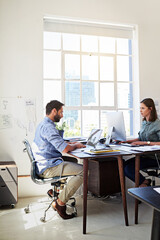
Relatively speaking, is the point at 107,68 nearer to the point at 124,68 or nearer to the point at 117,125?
the point at 124,68

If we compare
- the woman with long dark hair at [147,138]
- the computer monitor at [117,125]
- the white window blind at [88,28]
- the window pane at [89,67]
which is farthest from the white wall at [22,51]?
the woman with long dark hair at [147,138]

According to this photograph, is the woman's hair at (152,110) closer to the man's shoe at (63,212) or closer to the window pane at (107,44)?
the window pane at (107,44)

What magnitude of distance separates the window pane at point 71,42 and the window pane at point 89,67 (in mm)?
222

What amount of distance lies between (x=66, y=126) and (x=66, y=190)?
155 cm

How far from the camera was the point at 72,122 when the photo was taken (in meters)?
4.27

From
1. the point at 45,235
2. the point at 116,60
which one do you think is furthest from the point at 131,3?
the point at 45,235

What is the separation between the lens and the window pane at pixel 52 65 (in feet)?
13.6

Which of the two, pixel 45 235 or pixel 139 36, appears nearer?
pixel 45 235

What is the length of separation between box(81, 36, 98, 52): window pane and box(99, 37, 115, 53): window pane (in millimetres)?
94

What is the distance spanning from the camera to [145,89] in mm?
4418

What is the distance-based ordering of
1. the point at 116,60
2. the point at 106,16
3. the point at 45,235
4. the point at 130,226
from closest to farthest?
the point at 45,235 < the point at 130,226 < the point at 106,16 < the point at 116,60

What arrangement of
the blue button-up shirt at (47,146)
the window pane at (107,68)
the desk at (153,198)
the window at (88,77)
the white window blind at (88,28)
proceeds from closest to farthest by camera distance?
the desk at (153,198) < the blue button-up shirt at (47,146) < the white window blind at (88,28) < the window at (88,77) < the window pane at (107,68)

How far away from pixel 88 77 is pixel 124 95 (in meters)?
0.78

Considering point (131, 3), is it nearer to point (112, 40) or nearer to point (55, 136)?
point (112, 40)
